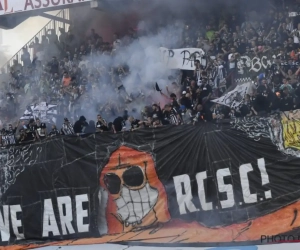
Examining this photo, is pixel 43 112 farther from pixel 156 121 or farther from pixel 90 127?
pixel 156 121

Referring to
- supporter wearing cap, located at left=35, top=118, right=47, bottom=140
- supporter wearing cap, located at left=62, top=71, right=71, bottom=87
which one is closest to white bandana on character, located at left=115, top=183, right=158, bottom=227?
supporter wearing cap, located at left=35, top=118, right=47, bottom=140

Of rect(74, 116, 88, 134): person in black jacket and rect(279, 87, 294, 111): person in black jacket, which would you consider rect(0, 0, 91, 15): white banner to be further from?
rect(279, 87, 294, 111): person in black jacket

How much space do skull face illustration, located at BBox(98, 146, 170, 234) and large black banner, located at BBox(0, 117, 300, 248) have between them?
16 mm

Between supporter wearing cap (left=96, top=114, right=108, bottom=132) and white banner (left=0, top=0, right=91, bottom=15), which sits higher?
white banner (left=0, top=0, right=91, bottom=15)

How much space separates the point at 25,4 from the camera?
17.3 metres

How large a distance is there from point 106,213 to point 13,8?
29.0 feet

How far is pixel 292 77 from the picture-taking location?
11.8 metres

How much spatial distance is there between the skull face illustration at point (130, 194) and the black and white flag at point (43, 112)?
17.0 ft

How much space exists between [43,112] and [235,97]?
557 cm

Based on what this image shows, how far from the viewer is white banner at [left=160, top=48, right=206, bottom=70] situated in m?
14.5

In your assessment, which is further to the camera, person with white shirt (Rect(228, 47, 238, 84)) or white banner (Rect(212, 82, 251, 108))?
person with white shirt (Rect(228, 47, 238, 84))

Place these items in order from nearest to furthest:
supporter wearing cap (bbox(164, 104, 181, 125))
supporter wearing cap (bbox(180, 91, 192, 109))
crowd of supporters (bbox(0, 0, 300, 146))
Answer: crowd of supporters (bbox(0, 0, 300, 146)) → supporter wearing cap (bbox(164, 104, 181, 125)) → supporter wearing cap (bbox(180, 91, 192, 109))

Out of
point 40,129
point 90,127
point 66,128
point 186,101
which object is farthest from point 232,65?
point 40,129

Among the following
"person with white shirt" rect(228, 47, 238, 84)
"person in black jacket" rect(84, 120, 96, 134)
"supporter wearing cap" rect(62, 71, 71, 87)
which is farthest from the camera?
Result: "supporter wearing cap" rect(62, 71, 71, 87)
